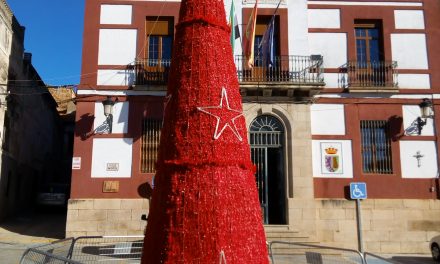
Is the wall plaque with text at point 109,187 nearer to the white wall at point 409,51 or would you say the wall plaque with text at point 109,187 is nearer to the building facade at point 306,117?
A: the building facade at point 306,117

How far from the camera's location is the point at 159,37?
15.2 m

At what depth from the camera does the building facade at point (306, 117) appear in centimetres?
1391

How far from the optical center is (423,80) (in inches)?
585

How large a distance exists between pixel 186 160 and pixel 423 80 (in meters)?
13.1

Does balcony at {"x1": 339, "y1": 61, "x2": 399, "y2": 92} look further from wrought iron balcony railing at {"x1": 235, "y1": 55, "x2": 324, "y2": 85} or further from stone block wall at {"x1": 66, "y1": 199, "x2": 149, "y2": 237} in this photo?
stone block wall at {"x1": 66, "y1": 199, "x2": 149, "y2": 237}

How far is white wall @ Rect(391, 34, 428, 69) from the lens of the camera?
1495 cm

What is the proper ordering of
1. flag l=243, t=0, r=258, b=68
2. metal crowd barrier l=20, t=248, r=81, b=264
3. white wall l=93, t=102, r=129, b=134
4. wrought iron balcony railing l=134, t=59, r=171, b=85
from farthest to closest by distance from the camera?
wrought iron balcony railing l=134, t=59, r=171, b=85
white wall l=93, t=102, r=129, b=134
flag l=243, t=0, r=258, b=68
metal crowd barrier l=20, t=248, r=81, b=264

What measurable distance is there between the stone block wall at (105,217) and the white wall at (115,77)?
374cm

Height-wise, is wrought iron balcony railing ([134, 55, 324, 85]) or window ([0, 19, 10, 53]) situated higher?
window ([0, 19, 10, 53])

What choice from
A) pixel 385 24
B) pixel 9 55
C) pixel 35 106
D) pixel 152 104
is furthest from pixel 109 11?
pixel 385 24

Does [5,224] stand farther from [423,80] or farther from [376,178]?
[423,80]

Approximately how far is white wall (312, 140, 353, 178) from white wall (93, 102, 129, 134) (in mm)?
6009

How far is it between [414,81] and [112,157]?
998 centimetres

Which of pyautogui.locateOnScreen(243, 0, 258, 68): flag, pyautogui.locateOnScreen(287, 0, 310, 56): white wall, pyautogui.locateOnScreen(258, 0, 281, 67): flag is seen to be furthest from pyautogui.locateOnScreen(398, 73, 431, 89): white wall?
pyautogui.locateOnScreen(243, 0, 258, 68): flag
